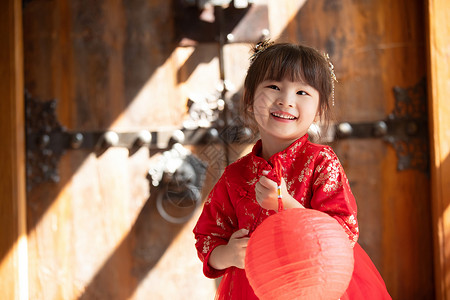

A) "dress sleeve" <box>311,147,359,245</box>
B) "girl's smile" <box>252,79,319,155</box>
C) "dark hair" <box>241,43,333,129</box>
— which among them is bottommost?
"dress sleeve" <box>311,147,359,245</box>

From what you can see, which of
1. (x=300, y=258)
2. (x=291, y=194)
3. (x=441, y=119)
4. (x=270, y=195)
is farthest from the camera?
(x=441, y=119)

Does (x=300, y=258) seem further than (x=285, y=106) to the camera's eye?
No

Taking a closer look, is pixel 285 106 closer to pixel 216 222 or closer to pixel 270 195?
pixel 270 195

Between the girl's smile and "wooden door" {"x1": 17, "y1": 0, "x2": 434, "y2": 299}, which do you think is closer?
the girl's smile

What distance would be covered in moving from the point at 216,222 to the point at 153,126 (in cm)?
86

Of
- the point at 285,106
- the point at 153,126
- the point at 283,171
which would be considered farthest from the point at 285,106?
the point at 153,126

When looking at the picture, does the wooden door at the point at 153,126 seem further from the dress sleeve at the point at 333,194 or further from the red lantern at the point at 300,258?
the red lantern at the point at 300,258

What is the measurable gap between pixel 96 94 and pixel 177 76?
0.31 m

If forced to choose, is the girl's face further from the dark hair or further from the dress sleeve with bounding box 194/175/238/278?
the dress sleeve with bounding box 194/175/238/278

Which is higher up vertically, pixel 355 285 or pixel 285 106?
pixel 285 106

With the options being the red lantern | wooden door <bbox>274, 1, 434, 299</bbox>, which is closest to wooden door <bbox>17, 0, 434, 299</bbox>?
wooden door <bbox>274, 1, 434, 299</bbox>

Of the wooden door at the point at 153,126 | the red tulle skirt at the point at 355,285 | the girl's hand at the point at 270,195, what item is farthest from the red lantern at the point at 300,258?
the wooden door at the point at 153,126

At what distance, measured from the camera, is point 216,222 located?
0.93 m

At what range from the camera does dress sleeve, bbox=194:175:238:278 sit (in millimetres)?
900
